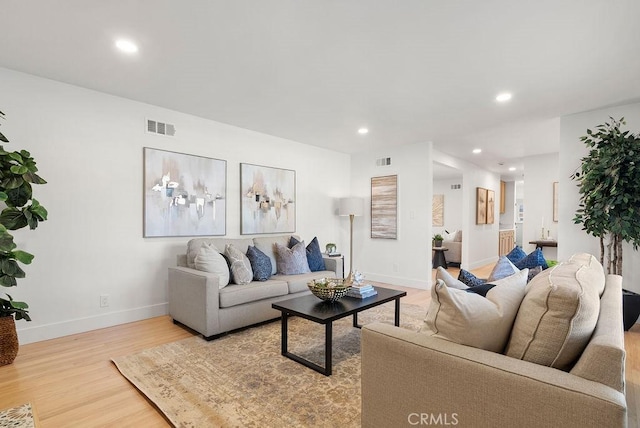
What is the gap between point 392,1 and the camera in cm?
194

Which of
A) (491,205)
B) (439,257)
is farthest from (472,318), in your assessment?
(491,205)

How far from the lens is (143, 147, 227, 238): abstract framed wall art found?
369cm

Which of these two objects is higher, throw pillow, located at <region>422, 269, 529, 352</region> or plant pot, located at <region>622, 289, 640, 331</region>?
throw pillow, located at <region>422, 269, 529, 352</region>

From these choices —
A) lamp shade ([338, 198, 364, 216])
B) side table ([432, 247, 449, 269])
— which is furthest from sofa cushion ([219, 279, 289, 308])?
side table ([432, 247, 449, 269])

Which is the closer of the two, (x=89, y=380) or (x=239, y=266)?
(x=89, y=380)

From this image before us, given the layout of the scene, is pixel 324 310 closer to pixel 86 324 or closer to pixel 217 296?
pixel 217 296

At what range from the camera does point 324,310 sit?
2598mm

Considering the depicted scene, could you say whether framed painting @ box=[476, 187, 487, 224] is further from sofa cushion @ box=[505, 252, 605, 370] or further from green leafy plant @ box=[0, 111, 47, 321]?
green leafy plant @ box=[0, 111, 47, 321]

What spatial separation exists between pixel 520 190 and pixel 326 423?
1188 cm

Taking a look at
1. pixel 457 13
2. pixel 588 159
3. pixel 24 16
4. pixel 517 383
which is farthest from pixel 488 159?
pixel 24 16

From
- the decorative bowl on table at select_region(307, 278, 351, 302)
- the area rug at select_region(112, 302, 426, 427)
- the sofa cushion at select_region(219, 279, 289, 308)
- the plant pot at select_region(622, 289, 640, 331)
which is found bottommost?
the area rug at select_region(112, 302, 426, 427)

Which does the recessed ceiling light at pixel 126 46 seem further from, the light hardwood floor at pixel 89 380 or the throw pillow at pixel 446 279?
the throw pillow at pixel 446 279

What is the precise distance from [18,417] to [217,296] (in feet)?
4.74

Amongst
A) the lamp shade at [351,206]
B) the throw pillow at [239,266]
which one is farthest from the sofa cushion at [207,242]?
the lamp shade at [351,206]
